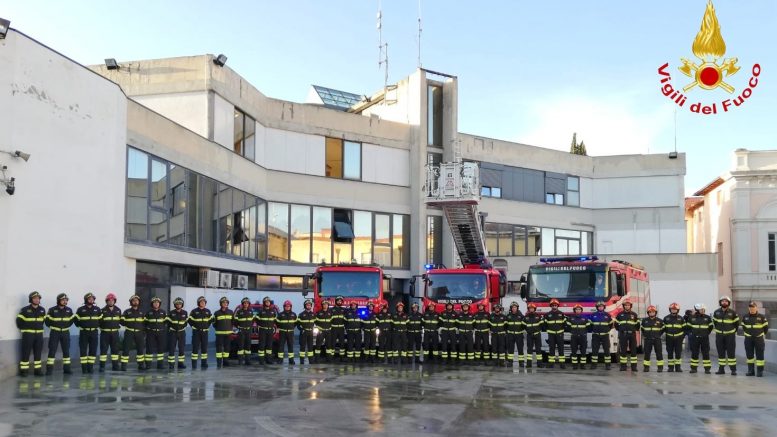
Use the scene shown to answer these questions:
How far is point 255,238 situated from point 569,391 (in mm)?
19261

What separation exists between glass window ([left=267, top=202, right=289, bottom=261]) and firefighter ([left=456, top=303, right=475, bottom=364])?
14139 mm

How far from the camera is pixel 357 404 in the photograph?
12.5 meters

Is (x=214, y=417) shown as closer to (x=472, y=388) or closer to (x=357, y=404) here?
(x=357, y=404)

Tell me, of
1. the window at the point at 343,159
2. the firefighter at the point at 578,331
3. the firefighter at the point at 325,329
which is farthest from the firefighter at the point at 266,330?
the window at the point at 343,159

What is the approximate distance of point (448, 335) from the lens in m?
20.5

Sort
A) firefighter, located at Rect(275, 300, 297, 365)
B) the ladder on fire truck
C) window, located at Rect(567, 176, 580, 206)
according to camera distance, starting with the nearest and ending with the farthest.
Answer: firefighter, located at Rect(275, 300, 297, 365), the ladder on fire truck, window, located at Rect(567, 176, 580, 206)

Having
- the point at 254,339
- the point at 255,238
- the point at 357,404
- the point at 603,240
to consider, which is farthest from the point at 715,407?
the point at 603,240

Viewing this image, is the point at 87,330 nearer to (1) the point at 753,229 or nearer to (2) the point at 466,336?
(2) the point at 466,336

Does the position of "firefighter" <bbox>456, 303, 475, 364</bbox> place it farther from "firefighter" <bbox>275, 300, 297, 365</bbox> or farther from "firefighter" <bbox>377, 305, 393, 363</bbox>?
"firefighter" <bbox>275, 300, 297, 365</bbox>

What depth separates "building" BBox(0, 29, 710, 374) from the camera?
17047 millimetres

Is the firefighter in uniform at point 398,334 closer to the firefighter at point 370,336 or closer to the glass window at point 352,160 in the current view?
the firefighter at point 370,336

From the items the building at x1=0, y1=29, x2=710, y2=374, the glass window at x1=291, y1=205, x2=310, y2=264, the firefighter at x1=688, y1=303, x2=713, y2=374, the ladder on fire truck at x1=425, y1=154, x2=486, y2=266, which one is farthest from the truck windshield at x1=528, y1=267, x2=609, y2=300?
the glass window at x1=291, y1=205, x2=310, y2=264

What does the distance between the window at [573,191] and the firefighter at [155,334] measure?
29443 mm

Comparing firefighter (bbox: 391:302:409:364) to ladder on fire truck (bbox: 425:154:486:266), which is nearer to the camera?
firefighter (bbox: 391:302:409:364)
